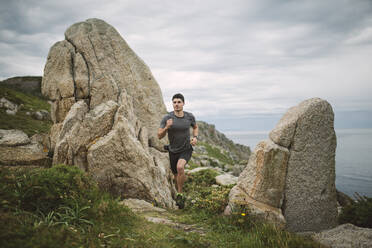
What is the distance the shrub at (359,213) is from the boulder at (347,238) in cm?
68

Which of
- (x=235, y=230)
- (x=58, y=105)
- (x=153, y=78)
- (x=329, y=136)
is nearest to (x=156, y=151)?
(x=153, y=78)

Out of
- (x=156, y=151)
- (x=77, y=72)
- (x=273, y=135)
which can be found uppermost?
(x=77, y=72)

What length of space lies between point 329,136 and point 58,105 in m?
13.2

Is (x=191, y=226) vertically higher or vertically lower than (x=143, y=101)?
lower

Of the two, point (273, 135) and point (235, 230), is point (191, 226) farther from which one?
point (273, 135)

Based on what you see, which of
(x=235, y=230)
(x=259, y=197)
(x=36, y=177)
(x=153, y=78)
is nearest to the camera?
(x=36, y=177)

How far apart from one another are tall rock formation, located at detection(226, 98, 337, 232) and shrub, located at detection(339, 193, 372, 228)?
2.67ft

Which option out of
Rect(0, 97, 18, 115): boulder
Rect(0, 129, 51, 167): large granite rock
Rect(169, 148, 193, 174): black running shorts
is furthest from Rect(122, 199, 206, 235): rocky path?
Rect(0, 97, 18, 115): boulder

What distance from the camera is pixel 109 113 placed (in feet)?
34.8

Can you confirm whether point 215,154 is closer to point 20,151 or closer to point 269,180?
point 269,180

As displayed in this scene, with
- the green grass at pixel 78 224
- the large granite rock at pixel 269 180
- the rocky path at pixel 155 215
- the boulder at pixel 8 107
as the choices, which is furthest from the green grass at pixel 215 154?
the green grass at pixel 78 224

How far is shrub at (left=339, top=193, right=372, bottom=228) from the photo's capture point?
26.3 ft

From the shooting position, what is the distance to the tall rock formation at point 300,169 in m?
8.50

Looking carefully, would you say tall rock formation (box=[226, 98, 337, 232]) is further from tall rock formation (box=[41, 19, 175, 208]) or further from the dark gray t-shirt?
tall rock formation (box=[41, 19, 175, 208])
